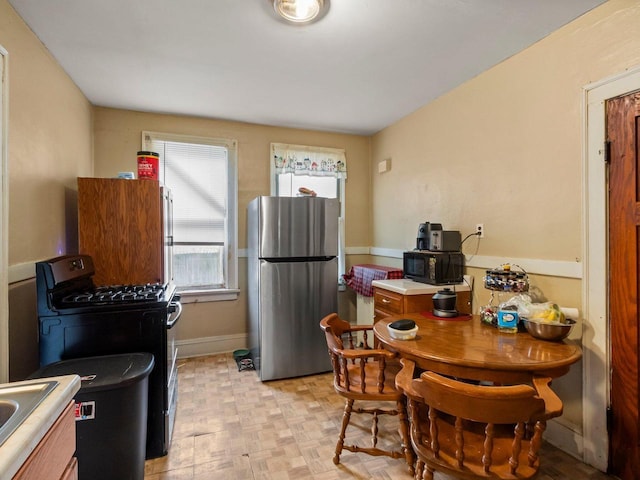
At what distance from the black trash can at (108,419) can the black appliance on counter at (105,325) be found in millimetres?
179

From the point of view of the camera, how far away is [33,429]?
783 millimetres

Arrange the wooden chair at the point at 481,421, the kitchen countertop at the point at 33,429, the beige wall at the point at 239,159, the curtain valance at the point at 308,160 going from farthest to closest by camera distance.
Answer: the curtain valance at the point at 308,160 → the beige wall at the point at 239,159 → the wooden chair at the point at 481,421 → the kitchen countertop at the point at 33,429

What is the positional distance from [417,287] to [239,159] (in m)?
2.37

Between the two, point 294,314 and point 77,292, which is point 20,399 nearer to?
point 77,292

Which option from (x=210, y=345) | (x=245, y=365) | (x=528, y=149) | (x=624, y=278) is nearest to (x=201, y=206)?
(x=210, y=345)

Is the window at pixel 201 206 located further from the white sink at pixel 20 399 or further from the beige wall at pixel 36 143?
the white sink at pixel 20 399

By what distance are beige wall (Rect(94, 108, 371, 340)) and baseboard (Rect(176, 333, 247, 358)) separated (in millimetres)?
48

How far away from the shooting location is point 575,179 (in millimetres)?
1919

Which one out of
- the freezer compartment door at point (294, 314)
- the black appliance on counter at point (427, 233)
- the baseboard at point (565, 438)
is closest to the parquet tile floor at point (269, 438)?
the baseboard at point (565, 438)

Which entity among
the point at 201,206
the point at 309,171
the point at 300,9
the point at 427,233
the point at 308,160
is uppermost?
the point at 300,9

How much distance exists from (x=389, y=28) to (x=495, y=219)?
4.97ft

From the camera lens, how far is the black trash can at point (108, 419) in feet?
4.95

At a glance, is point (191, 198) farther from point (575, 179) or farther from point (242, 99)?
point (575, 179)

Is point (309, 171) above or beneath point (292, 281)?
above
